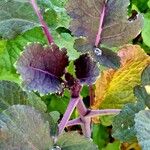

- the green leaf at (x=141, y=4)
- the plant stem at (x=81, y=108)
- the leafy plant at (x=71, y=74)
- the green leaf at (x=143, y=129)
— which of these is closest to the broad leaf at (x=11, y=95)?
the leafy plant at (x=71, y=74)

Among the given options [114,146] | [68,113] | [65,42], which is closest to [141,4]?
[65,42]

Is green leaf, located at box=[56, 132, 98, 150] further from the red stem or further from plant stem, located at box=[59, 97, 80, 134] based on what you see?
the red stem

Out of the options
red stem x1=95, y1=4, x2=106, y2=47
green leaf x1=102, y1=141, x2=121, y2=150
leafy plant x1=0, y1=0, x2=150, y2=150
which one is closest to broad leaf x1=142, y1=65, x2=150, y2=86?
leafy plant x1=0, y1=0, x2=150, y2=150

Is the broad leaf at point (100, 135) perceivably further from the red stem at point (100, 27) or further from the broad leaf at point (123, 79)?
the red stem at point (100, 27)

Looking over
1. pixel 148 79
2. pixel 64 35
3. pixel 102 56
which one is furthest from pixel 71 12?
pixel 64 35

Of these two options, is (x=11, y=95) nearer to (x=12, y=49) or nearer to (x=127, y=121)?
(x=127, y=121)
